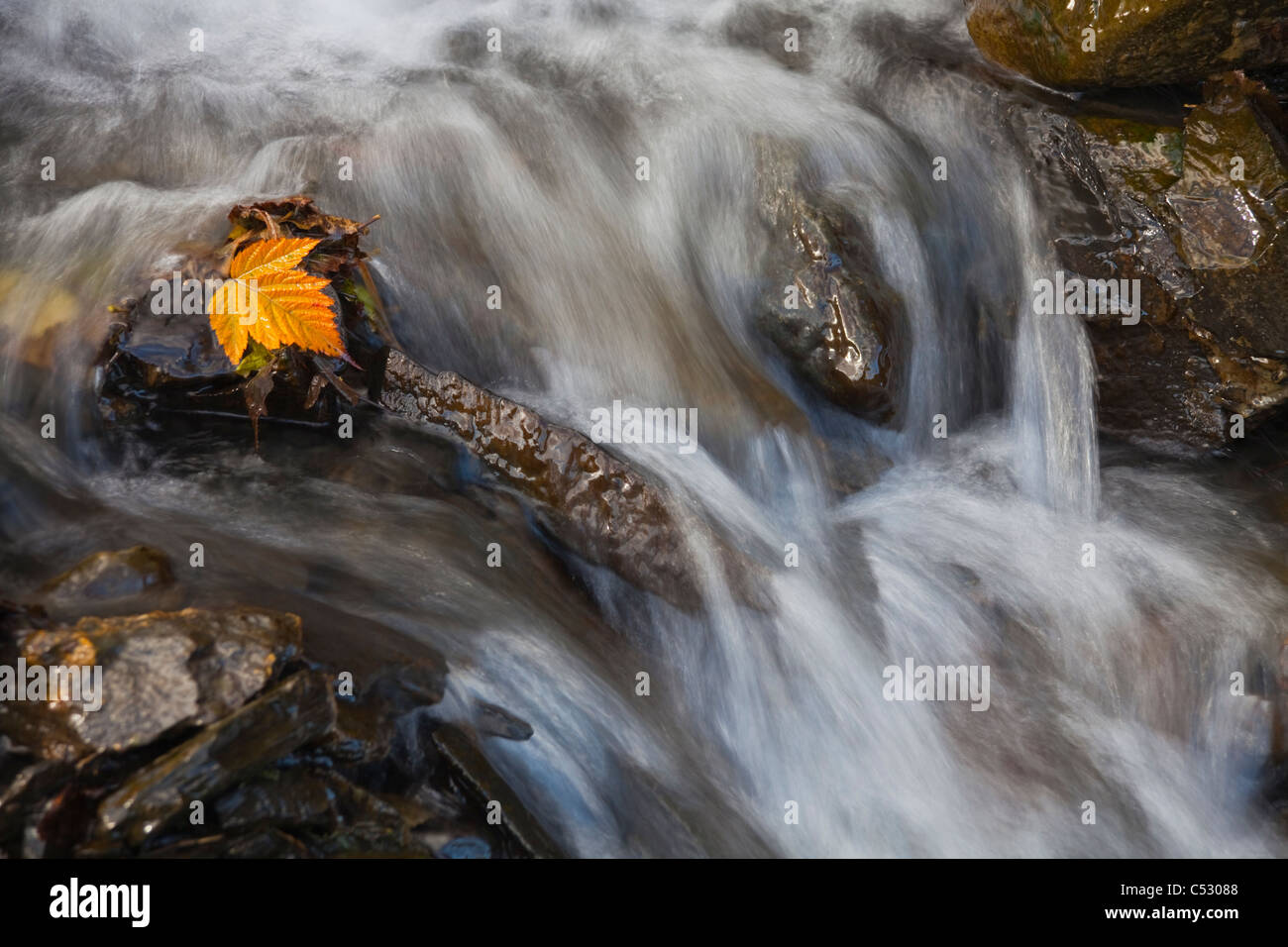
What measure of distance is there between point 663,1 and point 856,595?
13.8 feet

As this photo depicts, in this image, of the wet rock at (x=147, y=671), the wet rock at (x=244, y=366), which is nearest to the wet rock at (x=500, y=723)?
the wet rock at (x=147, y=671)

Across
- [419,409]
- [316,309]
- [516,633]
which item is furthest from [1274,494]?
[316,309]

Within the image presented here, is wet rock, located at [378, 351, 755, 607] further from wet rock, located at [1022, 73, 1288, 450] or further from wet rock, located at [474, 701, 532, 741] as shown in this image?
wet rock, located at [1022, 73, 1288, 450]

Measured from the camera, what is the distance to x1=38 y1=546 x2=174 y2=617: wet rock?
3.46 m

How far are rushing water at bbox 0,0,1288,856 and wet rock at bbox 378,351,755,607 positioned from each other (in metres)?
0.12

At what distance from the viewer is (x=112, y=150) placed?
5.62 m

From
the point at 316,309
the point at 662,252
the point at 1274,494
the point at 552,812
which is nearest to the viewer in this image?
the point at 552,812

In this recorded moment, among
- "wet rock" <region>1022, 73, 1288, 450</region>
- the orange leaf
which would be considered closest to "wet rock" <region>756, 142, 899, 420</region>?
"wet rock" <region>1022, 73, 1288, 450</region>

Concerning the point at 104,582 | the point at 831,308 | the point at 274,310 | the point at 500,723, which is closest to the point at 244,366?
the point at 274,310

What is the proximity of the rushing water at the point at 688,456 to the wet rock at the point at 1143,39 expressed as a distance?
45 centimetres

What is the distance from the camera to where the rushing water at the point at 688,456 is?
159 inches

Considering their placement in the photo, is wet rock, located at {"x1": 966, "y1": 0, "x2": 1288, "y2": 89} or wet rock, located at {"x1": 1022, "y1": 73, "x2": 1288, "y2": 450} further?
wet rock, located at {"x1": 1022, "y1": 73, "x2": 1288, "y2": 450}

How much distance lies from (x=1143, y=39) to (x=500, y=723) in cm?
432

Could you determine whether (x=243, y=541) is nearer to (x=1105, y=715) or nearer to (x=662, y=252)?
(x=662, y=252)
